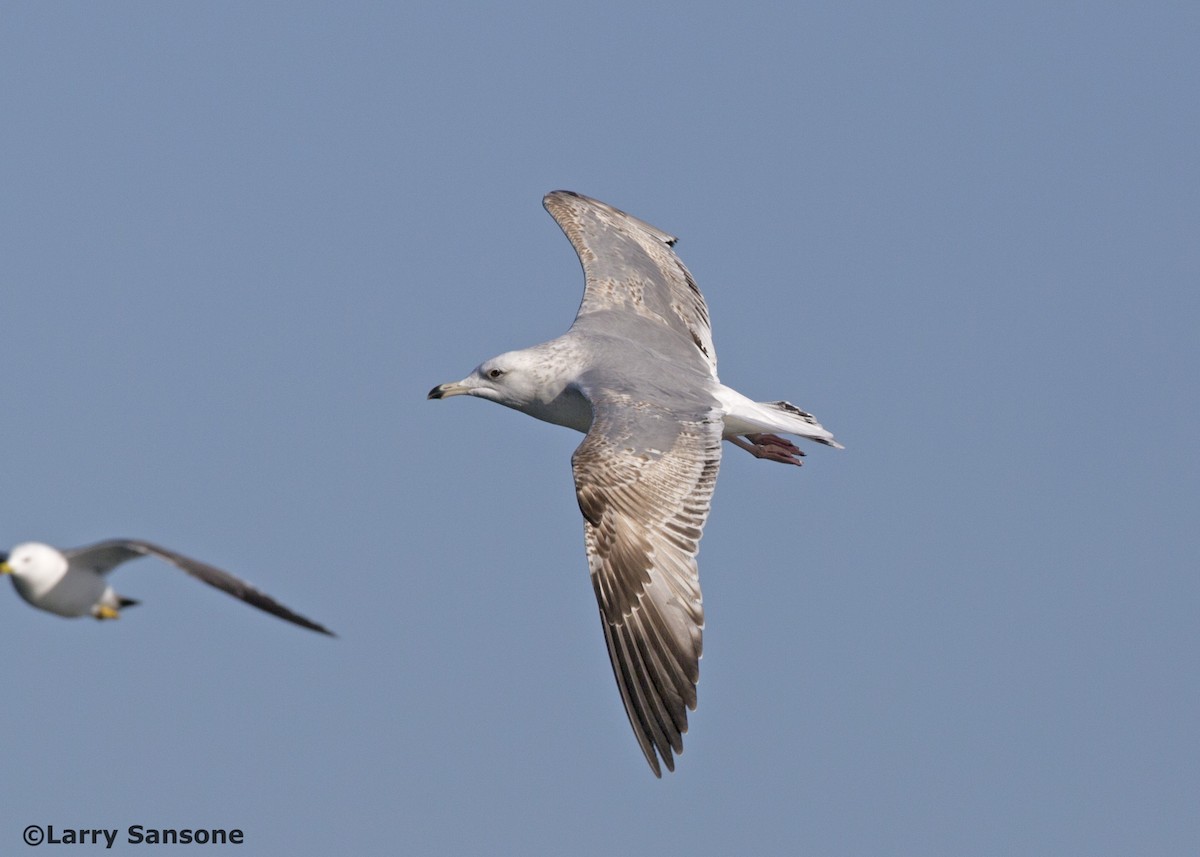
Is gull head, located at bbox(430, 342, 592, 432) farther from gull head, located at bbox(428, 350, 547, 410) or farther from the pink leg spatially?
the pink leg

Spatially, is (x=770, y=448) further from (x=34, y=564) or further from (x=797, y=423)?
(x=34, y=564)

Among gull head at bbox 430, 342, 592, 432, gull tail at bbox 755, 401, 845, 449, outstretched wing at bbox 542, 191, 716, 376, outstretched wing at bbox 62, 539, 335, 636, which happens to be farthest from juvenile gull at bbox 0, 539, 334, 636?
outstretched wing at bbox 542, 191, 716, 376

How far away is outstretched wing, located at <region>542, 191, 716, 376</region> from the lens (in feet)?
65.9

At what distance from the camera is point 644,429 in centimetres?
1596

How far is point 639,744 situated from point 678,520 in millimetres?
2004

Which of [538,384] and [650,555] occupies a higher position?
[538,384]

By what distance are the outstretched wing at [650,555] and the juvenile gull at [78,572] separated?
4.65 m

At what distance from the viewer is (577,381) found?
17.5m

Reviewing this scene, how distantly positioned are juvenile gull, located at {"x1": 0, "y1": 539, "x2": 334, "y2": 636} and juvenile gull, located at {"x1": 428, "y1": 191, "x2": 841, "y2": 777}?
4729 mm

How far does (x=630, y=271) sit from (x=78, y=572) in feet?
34.9

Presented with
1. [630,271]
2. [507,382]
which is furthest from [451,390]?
[630,271]

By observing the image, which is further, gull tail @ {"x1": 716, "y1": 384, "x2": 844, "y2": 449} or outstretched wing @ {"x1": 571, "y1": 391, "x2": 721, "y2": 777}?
gull tail @ {"x1": 716, "y1": 384, "x2": 844, "y2": 449}

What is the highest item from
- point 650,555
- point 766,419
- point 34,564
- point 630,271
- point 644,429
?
point 630,271

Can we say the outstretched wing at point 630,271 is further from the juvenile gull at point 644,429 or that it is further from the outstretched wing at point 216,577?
the outstretched wing at point 216,577
